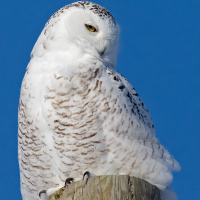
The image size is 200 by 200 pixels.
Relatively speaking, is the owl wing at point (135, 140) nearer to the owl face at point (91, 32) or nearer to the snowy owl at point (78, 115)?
the snowy owl at point (78, 115)

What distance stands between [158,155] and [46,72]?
93 centimetres

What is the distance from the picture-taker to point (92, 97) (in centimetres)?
302

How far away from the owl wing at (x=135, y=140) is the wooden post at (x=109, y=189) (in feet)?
1.36

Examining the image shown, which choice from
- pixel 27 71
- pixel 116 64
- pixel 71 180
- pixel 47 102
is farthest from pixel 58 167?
pixel 116 64

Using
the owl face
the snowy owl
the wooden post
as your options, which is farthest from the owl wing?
the wooden post

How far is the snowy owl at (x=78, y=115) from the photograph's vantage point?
2996 millimetres

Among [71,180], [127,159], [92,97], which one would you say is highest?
[92,97]

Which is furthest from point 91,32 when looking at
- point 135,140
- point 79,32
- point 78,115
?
point 135,140

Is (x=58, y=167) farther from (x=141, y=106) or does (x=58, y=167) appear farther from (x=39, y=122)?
(x=141, y=106)

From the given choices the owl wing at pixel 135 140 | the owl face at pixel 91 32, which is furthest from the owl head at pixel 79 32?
the owl wing at pixel 135 140

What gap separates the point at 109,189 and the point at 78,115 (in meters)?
0.59

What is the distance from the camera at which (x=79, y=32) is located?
10.3 feet

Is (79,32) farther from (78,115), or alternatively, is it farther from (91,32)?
(78,115)

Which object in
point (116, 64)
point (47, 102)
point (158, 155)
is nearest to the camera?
point (47, 102)
